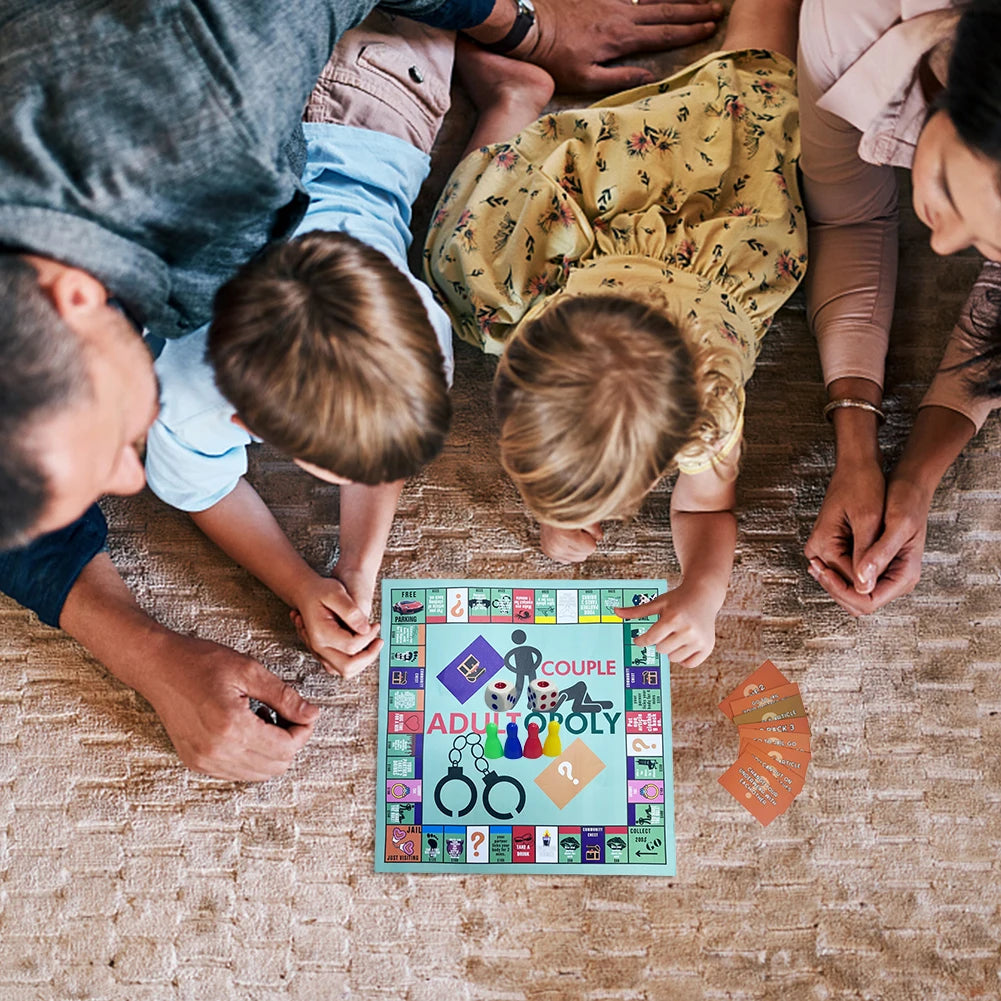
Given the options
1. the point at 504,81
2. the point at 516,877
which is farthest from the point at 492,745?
the point at 504,81

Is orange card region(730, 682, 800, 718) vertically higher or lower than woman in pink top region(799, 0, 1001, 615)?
lower

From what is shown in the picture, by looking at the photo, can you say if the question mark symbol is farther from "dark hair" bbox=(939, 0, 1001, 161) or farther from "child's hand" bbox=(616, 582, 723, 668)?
"dark hair" bbox=(939, 0, 1001, 161)

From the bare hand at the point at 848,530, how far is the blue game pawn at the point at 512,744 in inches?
14.2

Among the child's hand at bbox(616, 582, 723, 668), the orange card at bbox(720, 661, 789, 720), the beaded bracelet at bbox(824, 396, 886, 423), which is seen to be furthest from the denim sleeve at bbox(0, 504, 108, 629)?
the beaded bracelet at bbox(824, 396, 886, 423)

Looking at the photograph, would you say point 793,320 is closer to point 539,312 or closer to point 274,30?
point 539,312

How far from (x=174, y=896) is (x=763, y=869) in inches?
24.0

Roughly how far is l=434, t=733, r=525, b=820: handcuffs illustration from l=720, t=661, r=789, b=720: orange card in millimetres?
246

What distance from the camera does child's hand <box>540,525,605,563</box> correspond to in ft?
3.09

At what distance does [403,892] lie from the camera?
0.93 metres

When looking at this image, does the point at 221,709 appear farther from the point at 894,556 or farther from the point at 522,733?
the point at 894,556

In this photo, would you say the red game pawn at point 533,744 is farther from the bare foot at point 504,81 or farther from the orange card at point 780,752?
the bare foot at point 504,81

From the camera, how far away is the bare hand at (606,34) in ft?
3.46

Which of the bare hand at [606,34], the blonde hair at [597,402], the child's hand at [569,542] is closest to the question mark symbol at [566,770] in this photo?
the child's hand at [569,542]

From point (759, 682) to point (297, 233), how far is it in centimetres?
66
